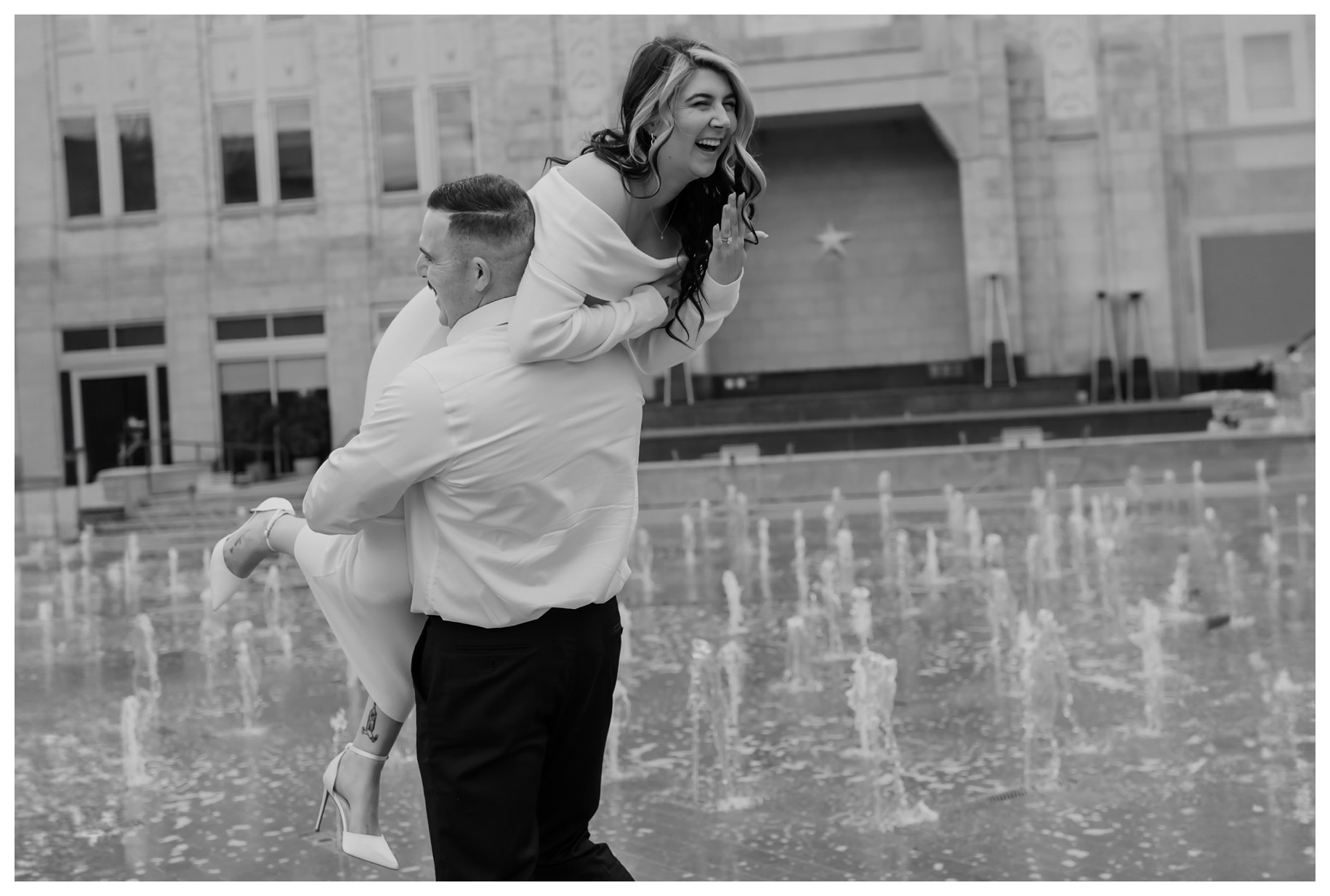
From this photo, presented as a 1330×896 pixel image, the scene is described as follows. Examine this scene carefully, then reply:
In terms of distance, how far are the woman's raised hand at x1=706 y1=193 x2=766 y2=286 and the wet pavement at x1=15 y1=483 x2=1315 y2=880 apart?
6.88ft

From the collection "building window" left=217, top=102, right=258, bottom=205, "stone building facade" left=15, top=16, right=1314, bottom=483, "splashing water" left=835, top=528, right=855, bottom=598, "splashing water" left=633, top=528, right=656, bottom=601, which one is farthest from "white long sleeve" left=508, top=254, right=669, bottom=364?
"building window" left=217, top=102, right=258, bottom=205

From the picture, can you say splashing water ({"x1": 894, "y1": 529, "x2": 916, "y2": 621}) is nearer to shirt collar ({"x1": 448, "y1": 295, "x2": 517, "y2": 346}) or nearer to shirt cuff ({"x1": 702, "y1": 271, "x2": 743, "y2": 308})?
shirt cuff ({"x1": 702, "y1": 271, "x2": 743, "y2": 308})

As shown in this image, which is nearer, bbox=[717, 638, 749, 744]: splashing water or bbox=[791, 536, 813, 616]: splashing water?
bbox=[717, 638, 749, 744]: splashing water

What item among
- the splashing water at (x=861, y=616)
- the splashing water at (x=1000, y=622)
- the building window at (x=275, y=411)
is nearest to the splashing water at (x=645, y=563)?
the splashing water at (x=861, y=616)

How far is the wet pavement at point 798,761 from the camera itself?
13.5 feet

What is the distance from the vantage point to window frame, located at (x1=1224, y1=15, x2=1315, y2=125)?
74.2 ft

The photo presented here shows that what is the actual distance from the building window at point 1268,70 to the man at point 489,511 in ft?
75.8

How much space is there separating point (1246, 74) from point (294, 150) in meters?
15.8

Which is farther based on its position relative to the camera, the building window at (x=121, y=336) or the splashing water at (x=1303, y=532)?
the building window at (x=121, y=336)

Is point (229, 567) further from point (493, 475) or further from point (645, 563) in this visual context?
point (645, 563)

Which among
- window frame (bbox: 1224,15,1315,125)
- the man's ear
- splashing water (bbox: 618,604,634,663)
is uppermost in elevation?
window frame (bbox: 1224,15,1315,125)

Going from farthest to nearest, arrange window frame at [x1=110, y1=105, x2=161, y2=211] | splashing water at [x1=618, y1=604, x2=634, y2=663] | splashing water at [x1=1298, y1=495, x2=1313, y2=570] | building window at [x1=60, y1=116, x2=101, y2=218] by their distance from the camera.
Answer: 1. building window at [x1=60, y1=116, x2=101, y2=218]
2. window frame at [x1=110, y1=105, x2=161, y2=211]
3. splashing water at [x1=1298, y1=495, x2=1313, y2=570]
4. splashing water at [x1=618, y1=604, x2=634, y2=663]

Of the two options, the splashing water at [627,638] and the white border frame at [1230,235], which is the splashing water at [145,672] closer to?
the splashing water at [627,638]
